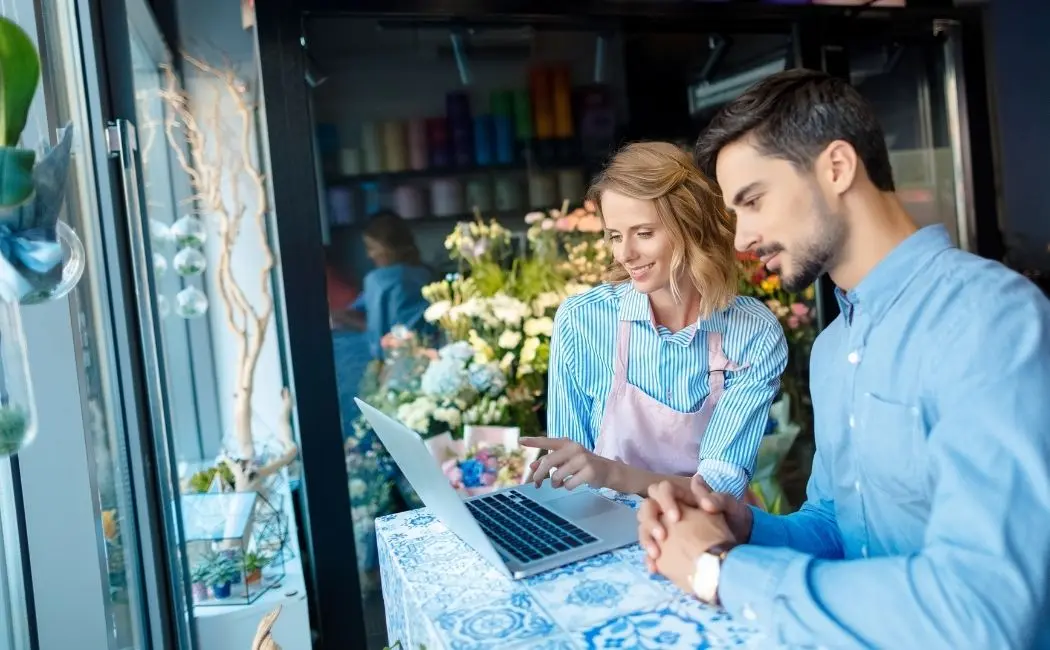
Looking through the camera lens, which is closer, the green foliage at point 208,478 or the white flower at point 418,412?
the white flower at point 418,412

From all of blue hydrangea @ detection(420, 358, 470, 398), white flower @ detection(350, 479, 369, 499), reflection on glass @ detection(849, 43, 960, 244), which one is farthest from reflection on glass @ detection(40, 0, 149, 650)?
reflection on glass @ detection(849, 43, 960, 244)

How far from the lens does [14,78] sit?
739mm

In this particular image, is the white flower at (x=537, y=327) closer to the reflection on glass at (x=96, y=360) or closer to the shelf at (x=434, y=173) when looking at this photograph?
the shelf at (x=434, y=173)

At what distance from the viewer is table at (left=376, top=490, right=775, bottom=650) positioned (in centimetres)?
85

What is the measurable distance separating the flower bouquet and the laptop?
45.0 inches

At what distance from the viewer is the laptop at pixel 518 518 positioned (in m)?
1.06

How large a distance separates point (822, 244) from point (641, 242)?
0.77m

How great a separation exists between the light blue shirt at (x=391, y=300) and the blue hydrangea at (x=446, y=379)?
15 cm

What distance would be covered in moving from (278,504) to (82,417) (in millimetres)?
1619

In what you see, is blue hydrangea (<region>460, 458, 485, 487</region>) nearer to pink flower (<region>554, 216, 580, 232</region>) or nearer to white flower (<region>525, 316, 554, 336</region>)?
white flower (<region>525, 316, 554, 336</region>)

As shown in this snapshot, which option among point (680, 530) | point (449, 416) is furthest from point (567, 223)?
point (680, 530)

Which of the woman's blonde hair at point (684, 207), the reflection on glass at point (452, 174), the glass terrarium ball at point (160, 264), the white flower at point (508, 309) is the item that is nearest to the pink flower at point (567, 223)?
the reflection on glass at point (452, 174)

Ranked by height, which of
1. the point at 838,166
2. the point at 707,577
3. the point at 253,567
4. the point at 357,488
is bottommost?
the point at 253,567

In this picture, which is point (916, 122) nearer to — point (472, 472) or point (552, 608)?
point (472, 472)
